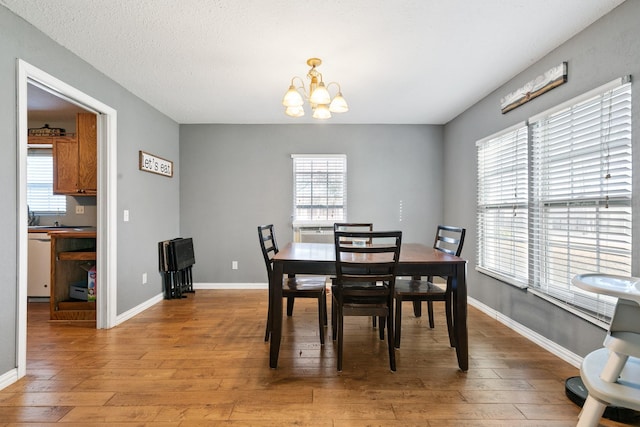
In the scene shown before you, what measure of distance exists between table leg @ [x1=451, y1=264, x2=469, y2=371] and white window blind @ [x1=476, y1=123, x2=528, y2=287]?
105 cm

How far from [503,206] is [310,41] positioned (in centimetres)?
241

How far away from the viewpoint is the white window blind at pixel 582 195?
6.41 feet

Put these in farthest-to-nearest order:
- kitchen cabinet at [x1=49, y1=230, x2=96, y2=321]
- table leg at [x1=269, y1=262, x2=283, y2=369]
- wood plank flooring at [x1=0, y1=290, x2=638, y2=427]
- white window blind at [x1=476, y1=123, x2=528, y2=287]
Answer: kitchen cabinet at [x1=49, y1=230, x2=96, y2=321] → white window blind at [x1=476, y1=123, x2=528, y2=287] → table leg at [x1=269, y1=262, x2=283, y2=369] → wood plank flooring at [x1=0, y1=290, x2=638, y2=427]

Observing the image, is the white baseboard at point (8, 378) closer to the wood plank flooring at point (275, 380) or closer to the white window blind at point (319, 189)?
the wood plank flooring at point (275, 380)

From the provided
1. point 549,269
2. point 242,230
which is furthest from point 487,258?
point 242,230

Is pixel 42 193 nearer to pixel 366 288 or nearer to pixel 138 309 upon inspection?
pixel 138 309

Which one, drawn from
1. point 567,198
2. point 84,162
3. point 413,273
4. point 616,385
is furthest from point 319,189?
point 616,385

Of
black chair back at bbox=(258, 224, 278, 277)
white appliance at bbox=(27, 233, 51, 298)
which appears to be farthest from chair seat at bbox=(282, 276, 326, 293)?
white appliance at bbox=(27, 233, 51, 298)

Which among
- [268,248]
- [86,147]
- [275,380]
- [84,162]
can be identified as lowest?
[275,380]

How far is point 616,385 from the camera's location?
120cm

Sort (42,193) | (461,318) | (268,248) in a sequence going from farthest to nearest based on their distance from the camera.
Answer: (42,193)
(268,248)
(461,318)

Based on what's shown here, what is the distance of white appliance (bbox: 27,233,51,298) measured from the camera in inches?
147

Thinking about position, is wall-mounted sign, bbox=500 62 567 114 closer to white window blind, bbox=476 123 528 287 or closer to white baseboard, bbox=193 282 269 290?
white window blind, bbox=476 123 528 287

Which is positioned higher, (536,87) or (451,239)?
(536,87)
